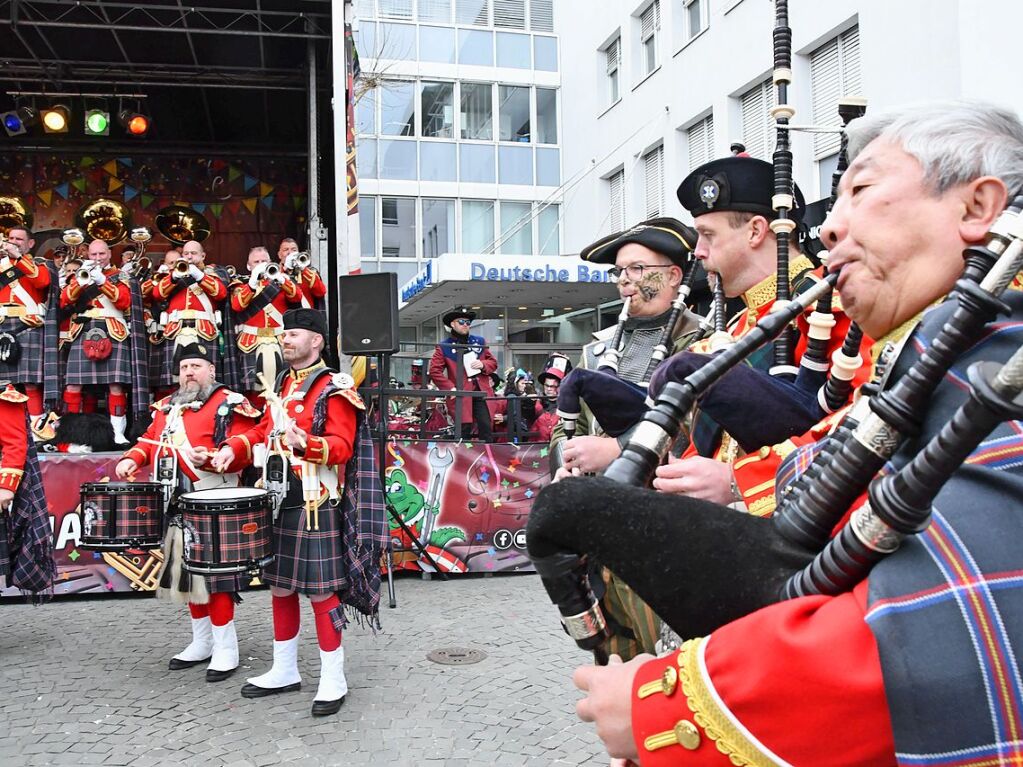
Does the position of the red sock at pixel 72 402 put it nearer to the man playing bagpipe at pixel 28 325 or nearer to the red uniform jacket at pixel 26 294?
the man playing bagpipe at pixel 28 325

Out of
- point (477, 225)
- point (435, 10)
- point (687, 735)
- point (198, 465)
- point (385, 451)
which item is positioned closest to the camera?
point (687, 735)

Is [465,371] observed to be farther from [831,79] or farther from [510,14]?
[510,14]

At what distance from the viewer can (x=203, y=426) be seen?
4910 millimetres

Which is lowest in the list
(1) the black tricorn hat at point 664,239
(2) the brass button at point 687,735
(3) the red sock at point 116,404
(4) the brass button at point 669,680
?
(2) the brass button at point 687,735

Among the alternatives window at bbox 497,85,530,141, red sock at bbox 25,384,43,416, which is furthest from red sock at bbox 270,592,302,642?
window at bbox 497,85,530,141

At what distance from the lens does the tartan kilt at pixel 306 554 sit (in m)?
4.23

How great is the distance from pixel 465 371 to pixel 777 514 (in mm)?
7622

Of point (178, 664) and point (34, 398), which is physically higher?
point (34, 398)

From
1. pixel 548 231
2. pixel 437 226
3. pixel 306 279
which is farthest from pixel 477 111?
pixel 306 279

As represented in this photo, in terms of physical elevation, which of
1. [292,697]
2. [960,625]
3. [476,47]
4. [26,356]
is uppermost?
[476,47]

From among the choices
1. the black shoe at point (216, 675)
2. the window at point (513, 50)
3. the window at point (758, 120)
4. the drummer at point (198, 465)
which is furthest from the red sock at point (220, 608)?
the window at point (513, 50)

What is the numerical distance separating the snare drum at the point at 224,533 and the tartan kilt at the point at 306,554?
16cm

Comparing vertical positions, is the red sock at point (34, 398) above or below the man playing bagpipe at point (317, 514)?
above

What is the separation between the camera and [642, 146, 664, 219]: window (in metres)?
15.2
